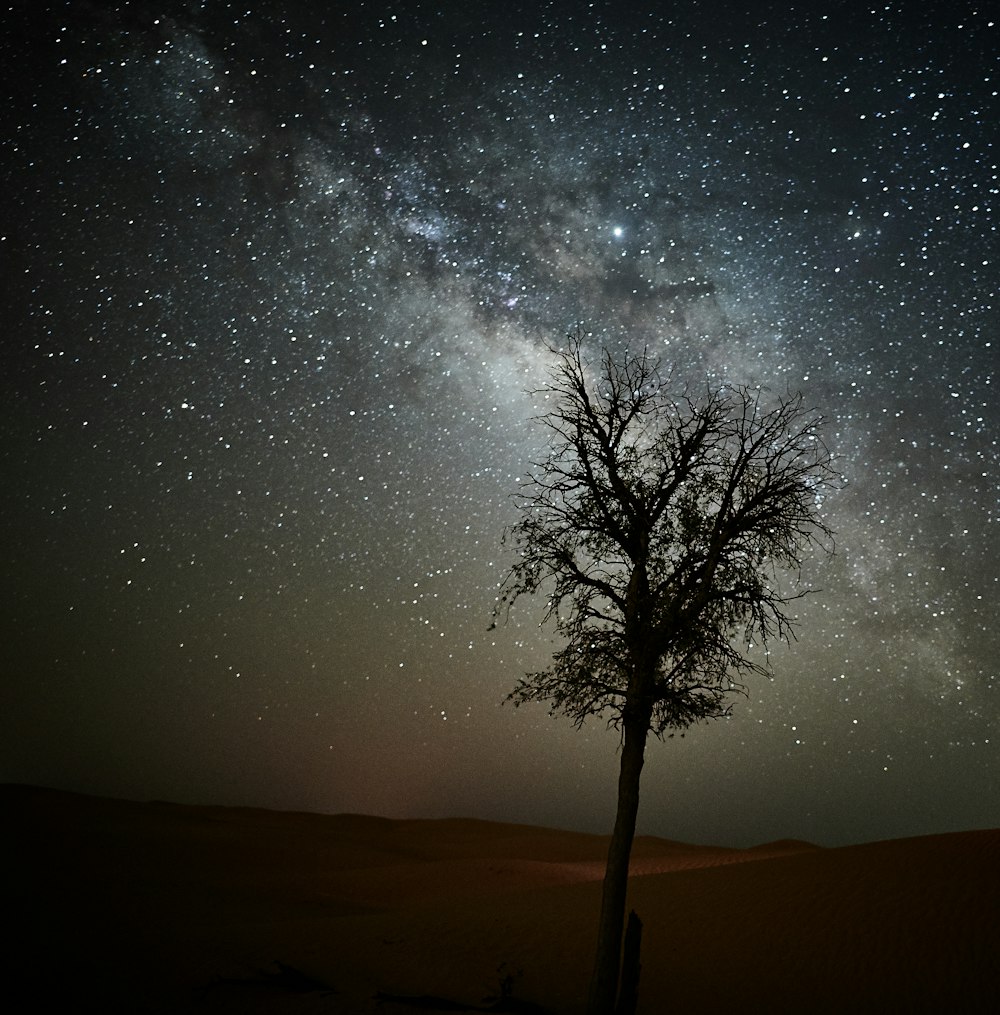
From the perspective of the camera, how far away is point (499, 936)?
1596 centimetres

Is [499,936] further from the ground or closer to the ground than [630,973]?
closer to the ground

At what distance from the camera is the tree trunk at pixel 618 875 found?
10469 mm

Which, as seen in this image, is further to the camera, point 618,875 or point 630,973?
point 618,875

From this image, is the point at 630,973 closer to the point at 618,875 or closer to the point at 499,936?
the point at 618,875

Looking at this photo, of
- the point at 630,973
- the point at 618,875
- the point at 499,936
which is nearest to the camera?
the point at 630,973

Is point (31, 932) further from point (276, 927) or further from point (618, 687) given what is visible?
point (618, 687)

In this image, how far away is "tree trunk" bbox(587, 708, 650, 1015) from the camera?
34.3 ft

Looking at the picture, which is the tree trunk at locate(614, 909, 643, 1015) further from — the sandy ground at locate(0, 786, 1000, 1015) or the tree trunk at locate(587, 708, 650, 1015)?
the sandy ground at locate(0, 786, 1000, 1015)

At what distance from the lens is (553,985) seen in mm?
13242

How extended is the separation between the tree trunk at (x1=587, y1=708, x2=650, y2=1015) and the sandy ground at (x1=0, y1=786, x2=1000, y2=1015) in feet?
6.20

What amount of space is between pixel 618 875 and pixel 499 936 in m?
6.69

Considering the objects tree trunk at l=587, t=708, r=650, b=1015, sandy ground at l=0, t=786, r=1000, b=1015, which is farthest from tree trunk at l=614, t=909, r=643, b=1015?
sandy ground at l=0, t=786, r=1000, b=1015

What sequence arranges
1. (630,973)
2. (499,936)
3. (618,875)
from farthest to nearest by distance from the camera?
(499,936) → (618,875) → (630,973)

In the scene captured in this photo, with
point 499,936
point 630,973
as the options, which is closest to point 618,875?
point 630,973
